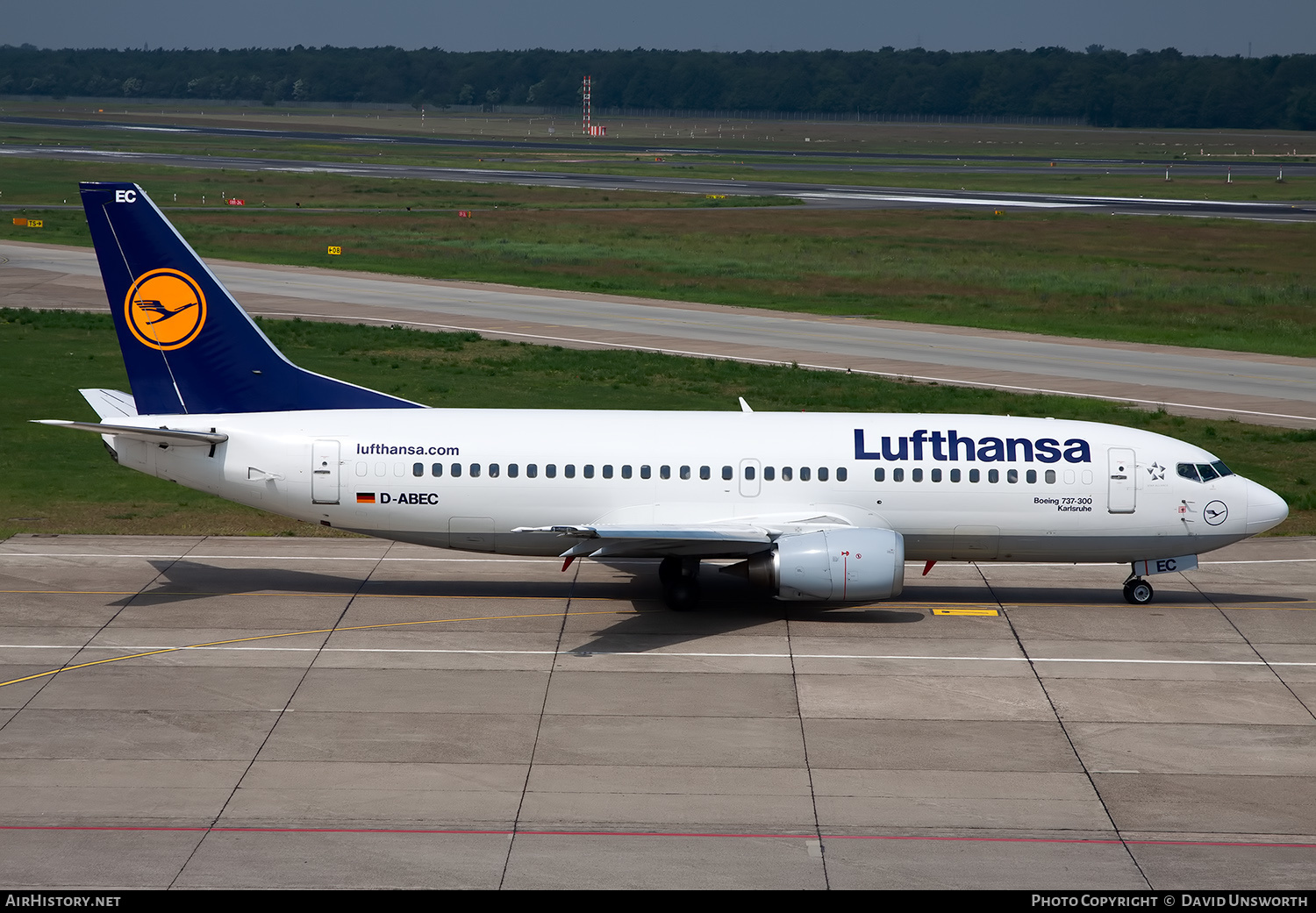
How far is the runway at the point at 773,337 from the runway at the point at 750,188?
58174mm

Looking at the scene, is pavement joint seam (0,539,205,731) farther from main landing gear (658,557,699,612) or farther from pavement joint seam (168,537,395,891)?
main landing gear (658,557,699,612)

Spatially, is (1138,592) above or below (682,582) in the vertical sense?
below

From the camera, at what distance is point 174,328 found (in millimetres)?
29688

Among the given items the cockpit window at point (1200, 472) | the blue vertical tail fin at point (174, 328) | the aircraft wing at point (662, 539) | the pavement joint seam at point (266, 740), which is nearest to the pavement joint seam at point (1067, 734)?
the cockpit window at point (1200, 472)

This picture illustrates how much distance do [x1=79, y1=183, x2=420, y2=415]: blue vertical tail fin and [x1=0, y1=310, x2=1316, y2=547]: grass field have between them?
6.91m

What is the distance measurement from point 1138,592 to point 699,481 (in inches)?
403

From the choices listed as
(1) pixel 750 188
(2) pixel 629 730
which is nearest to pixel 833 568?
(2) pixel 629 730

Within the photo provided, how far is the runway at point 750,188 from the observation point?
12606 centimetres

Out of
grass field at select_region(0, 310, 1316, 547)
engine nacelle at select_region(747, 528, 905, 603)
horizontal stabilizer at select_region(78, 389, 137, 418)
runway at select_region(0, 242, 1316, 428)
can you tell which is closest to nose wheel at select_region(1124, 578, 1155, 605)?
engine nacelle at select_region(747, 528, 905, 603)

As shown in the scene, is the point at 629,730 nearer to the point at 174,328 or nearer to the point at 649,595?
the point at 649,595

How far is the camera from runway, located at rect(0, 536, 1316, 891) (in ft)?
59.2

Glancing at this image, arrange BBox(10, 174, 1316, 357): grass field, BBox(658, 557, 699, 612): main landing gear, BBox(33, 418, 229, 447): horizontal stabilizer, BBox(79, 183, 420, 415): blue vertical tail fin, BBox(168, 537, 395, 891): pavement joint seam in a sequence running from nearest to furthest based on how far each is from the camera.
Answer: BBox(168, 537, 395, 891): pavement joint seam → BBox(33, 418, 229, 447): horizontal stabilizer → BBox(658, 557, 699, 612): main landing gear → BBox(79, 183, 420, 415): blue vertical tail fin → BBox(10, 174, 1316, 357): grass field

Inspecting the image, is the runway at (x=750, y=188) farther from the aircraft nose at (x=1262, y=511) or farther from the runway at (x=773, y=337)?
the aircraft nose at (x=1262, y=511)
